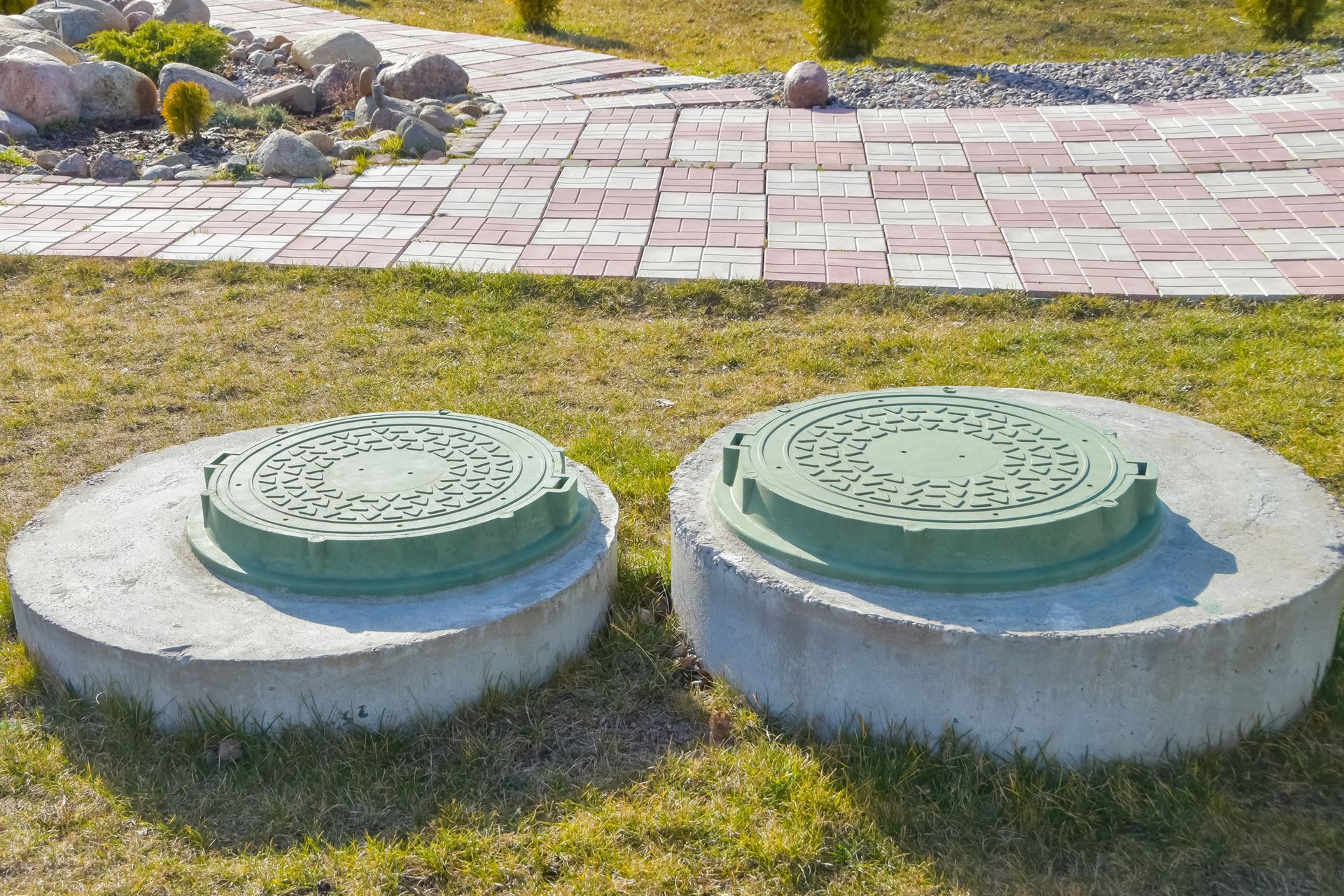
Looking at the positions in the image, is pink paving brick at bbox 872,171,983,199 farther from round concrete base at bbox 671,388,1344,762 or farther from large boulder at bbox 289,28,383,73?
large boulder at bbox 289,28,383,73

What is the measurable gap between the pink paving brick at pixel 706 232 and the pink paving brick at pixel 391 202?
4.53 feet

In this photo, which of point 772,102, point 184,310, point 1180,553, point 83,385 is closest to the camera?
point 1180,553

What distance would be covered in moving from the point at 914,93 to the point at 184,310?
634cm

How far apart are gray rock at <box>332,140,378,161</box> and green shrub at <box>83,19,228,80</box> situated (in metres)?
3.42

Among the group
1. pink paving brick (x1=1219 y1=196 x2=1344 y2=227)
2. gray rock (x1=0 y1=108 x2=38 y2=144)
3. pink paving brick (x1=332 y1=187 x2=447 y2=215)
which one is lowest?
gray rock (x1=0 y1=108 x2=38 y2=144)

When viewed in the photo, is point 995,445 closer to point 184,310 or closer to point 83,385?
point 83,385

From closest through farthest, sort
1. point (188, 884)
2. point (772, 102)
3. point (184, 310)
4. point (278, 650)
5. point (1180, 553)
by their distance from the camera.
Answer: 1. point (188, 884)
2. point (278, 650)
3. point (1180, 553)
4. point (184, 310)
5. point (772, 102)

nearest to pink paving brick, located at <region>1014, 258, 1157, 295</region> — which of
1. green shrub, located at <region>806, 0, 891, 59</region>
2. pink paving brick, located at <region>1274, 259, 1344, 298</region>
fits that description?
pink paving brick, located at <region>1274, 259, 1344, 298</region>

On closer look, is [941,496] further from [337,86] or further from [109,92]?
[109,92]

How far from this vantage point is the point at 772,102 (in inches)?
381

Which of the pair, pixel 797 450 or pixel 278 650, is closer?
pixel 278 650

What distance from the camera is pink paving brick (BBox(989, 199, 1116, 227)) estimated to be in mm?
6461

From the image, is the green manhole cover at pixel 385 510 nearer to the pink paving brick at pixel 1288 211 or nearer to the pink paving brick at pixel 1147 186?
the pink paving brick at pixel 1288 211

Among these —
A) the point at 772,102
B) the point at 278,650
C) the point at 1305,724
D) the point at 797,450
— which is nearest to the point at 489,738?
the point at 278,650
